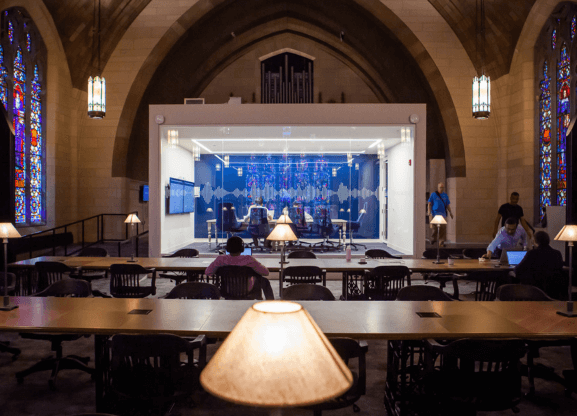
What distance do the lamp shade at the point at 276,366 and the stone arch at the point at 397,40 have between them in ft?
38.5

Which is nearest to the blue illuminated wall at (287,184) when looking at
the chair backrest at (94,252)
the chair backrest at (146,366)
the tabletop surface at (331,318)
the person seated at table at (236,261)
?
the chair backrest at (94,252)

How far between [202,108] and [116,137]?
173 inches

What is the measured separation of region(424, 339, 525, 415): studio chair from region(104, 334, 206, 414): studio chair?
147cm

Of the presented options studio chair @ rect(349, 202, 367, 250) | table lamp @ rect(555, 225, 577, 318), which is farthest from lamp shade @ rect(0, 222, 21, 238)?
studio chair @ rect(349, 202, 367, 250)

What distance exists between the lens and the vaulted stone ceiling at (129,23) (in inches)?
421

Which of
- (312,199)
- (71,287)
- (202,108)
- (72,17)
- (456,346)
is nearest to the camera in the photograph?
(456,346)

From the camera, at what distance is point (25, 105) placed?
10.7 m

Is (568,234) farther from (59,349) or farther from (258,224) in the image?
(258,224)

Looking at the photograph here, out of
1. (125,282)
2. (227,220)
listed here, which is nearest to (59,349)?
(125,282)

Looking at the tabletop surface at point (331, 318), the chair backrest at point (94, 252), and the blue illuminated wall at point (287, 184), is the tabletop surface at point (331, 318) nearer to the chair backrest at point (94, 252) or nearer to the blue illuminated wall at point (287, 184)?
the chair backrest at point (94, 252)

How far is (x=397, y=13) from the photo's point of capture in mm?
11781

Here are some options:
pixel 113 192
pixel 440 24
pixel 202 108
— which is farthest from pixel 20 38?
pixel 440 24

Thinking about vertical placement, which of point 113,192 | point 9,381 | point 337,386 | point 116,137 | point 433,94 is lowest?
point 9,381

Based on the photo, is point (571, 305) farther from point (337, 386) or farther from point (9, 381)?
point (9, 381)
